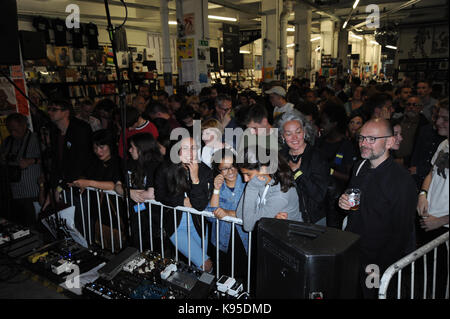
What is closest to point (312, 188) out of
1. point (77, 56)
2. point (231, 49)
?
point (231, 49)

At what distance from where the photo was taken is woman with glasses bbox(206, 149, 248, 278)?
228cm

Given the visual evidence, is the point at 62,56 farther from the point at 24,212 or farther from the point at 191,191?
the point at 191,191

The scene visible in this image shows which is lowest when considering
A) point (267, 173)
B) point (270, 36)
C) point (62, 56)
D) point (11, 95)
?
point (267, 173)

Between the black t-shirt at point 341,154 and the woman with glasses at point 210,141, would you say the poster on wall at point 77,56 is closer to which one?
the woman with glasses at point 210,141

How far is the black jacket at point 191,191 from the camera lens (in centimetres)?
225

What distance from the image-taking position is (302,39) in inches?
503

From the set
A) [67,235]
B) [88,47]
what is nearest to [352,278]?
[67,235]

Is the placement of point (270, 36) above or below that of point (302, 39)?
below

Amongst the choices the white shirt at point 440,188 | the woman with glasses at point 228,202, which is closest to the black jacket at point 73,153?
the woman with glasses at point 228,202

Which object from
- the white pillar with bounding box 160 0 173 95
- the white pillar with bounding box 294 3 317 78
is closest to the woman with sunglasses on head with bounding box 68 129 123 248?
the white pillar with bounding box 160 0 173 95

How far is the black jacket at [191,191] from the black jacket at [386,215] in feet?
3.58

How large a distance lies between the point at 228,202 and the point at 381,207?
43.2 inches
